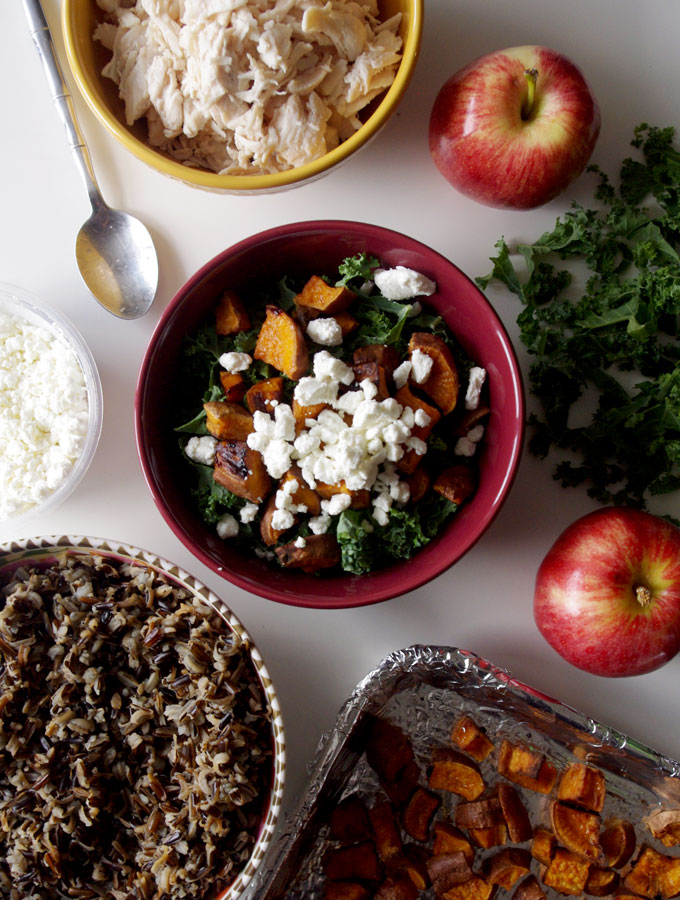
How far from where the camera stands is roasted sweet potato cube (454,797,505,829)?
63.4 inches

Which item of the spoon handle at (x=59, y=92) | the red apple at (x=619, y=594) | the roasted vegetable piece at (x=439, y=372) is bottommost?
the red apple at (x=619, y=594)

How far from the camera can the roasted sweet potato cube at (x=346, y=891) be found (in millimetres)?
1561

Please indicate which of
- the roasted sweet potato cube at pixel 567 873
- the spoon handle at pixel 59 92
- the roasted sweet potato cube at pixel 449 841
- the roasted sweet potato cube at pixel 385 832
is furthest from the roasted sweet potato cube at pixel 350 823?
the spoon handle at pixel 59 92

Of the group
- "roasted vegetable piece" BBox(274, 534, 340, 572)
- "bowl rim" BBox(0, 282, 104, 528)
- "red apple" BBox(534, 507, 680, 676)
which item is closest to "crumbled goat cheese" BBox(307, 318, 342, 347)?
"roasted vegetable piece" BBox(274, 534, 340, 572)

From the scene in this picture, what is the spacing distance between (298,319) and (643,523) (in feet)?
2.54

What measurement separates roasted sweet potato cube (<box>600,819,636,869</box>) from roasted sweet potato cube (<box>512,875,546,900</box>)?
16 centimetres

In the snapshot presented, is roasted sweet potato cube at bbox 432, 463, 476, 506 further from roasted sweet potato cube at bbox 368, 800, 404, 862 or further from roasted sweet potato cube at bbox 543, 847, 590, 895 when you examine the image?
roasted sweet potato cube at bbox 543, 847, 590, 895

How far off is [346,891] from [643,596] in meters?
0.83

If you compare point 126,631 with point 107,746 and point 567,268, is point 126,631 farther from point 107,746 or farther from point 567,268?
point 567,268

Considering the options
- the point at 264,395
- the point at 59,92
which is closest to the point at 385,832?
the point at 264,395

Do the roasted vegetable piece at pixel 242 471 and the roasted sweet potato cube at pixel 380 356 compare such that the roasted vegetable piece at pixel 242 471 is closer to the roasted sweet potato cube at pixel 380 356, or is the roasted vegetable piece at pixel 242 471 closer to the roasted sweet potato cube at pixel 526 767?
the roasted sweet potato cube at pixel 380 356

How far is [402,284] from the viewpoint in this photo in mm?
1451

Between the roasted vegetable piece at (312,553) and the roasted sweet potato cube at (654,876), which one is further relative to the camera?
the roasted sweet potato cube at (654,876)

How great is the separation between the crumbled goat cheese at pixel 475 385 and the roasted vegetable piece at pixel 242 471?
1.34 feet
